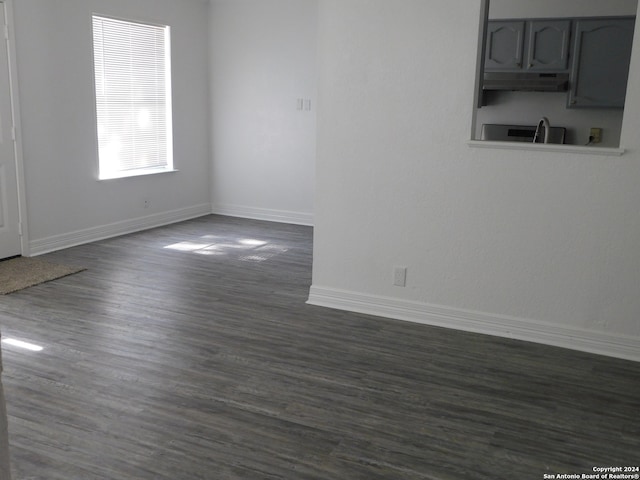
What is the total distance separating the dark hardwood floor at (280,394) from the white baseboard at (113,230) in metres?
1.17

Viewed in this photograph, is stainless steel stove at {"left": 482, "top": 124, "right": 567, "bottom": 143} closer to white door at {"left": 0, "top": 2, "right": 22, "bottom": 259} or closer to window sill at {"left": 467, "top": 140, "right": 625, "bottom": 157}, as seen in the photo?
window sill at {"left": 467, "top": 140, "right": 625, "bottom": 157}

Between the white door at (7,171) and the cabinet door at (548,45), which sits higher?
the cabinet door at (548,45)

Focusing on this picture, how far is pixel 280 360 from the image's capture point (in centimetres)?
362

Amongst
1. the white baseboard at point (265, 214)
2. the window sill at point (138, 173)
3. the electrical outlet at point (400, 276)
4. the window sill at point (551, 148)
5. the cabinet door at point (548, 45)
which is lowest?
the white baseboard at point (265, 214)

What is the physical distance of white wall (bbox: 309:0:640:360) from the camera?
12.3 feet

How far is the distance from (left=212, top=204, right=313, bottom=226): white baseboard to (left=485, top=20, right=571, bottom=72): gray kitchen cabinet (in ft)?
8.69

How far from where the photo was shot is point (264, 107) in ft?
25.0

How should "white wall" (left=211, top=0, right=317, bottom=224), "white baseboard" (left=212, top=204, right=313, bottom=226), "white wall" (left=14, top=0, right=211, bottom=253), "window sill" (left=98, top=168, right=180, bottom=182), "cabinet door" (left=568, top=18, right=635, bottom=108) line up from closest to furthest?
"white wall" (left=14, top=0, right=211, bottom=253)
"cabinet door" (left=568, top=18, right=635, bottom=108)
"window sill" (left=98, top=168, right=180, bottom=182)
"white wall" (left=211, top=0, right=317, bottom=224)
"white baseboard" (left=212, top=204, right=313, bottom=226)

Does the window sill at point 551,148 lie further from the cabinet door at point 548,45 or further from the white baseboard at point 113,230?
the white baseboard at point 113,230

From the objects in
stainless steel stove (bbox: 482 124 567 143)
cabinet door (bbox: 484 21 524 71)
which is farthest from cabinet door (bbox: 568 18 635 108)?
cabinet door (bbox: 484 21 524 71)

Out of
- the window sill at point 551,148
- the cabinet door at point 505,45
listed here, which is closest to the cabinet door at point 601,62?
the cabinet door at point 505,45

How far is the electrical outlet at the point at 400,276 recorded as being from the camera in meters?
4.31

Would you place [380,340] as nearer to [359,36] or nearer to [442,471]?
[442,471]

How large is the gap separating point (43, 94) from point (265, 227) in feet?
8.95
